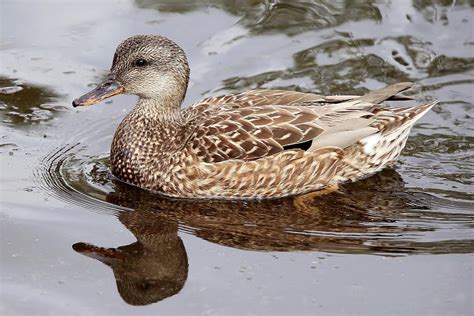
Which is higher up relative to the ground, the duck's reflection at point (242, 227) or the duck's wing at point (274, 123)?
the duck's wing at point (274, 123)

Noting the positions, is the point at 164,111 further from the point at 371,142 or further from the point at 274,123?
the point at 371,142

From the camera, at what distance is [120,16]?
12891mm

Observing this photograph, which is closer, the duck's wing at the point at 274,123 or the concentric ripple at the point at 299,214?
the concentric ripple at the point at 299,214

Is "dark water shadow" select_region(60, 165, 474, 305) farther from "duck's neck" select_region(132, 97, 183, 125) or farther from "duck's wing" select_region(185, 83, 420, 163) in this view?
"duck's neck" select_region(132, 97, 183, 125)

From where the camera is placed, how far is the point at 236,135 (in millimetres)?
9625

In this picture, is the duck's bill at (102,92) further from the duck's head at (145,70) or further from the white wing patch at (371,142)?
the white wing patch at (371,142)

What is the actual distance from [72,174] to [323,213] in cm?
249

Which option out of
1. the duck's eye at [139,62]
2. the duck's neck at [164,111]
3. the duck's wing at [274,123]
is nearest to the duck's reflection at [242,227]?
the duck's wing at [274,123]

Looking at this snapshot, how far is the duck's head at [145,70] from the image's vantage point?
9.80m

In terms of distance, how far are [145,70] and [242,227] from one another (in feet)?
6.29

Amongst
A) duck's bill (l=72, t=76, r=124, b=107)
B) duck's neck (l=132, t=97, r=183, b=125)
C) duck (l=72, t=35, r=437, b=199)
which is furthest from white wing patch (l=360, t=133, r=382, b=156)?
duck's bill (l=72, t=76, r=124, b=107)

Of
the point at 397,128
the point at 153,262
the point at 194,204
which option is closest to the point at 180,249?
the point at 153,262

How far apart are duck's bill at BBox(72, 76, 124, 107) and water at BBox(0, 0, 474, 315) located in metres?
0.77

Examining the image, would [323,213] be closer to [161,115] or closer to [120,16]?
[161,115]
